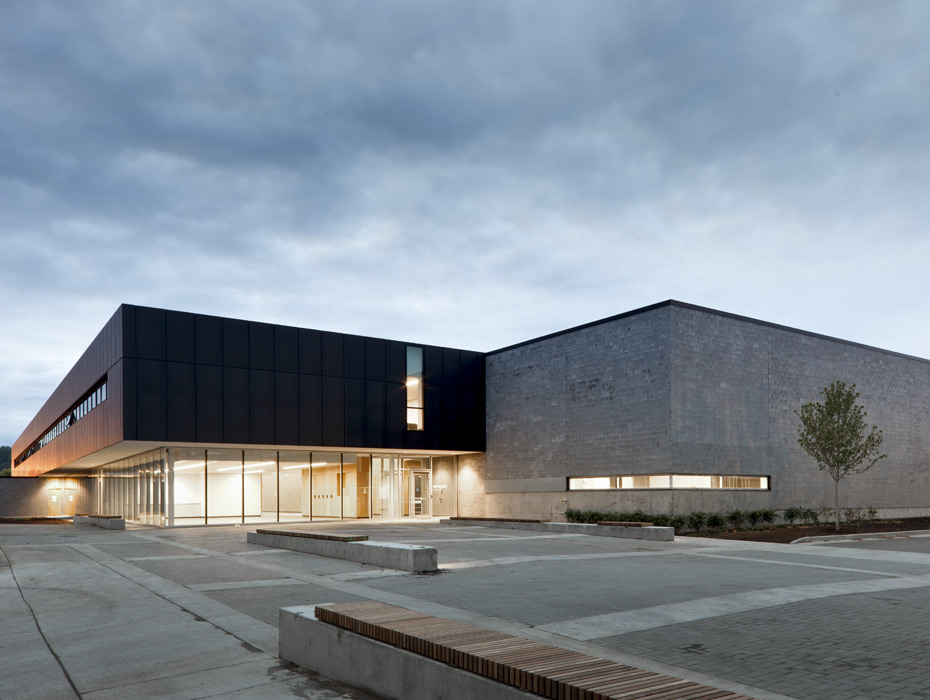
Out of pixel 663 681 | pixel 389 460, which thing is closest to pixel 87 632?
pixel 663 681

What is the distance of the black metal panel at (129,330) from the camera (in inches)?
1167

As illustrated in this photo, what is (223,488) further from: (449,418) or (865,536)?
(865,536)

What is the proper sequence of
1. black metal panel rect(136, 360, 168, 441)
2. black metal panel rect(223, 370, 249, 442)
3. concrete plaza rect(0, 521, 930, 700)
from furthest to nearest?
black metal panel rect(223, 370, 249, 442) < black metal panel rect(136, 360, 168, 441) < concrete plaza rect(0, 521, 930, 700)

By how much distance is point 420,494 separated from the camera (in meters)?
41.4

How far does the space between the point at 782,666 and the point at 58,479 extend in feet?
206

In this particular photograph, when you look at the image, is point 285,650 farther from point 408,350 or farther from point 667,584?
point 408,350

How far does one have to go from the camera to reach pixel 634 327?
30516 millimetres

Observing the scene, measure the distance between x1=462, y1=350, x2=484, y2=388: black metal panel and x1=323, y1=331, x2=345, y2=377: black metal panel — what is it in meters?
6.92

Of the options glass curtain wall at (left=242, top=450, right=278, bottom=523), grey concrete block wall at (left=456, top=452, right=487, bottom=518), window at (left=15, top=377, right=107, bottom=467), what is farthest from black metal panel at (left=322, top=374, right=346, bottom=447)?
window at (left=15, top=377, right=107, bottom=467)

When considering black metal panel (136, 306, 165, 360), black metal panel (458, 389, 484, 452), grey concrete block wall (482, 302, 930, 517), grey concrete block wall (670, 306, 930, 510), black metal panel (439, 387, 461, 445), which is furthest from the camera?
black metal panel (458, 389, 484, 452)

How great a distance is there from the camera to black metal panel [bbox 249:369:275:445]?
32.9 meters

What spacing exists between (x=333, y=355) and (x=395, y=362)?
135 inches

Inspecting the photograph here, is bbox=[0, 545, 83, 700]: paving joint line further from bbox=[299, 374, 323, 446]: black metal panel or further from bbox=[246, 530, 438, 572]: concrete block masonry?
bbox=[299, 374, 323, 446]: black metal panel

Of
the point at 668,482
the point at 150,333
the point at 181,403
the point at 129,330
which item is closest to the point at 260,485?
the point at 181,403
